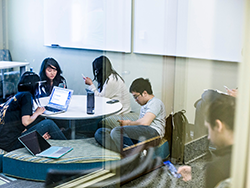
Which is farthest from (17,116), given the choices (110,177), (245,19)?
(245,19)

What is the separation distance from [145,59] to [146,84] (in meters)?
0.23

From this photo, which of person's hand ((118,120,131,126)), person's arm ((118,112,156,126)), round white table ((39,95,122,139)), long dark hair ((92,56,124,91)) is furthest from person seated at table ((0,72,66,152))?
person's arm ((118,112,156,126))

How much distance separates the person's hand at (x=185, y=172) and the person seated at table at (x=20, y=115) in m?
1.21

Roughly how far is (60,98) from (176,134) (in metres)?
1.03

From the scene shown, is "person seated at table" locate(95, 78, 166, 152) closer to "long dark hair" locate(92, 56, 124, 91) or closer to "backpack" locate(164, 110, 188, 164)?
"backpack" locate(164, 110, 188, 164)

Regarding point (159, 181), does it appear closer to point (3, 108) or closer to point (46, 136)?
point (46, 136)

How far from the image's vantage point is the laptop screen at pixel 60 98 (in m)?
2.34

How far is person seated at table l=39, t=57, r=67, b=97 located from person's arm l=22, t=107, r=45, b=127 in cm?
12

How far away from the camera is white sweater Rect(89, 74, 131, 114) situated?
2664 millimetres

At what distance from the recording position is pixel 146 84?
2650 millimetres

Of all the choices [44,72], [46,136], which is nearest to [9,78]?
[44,72]

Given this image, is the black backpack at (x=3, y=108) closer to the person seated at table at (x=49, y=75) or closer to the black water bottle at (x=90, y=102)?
the person seated at table at (x=49, y=75)

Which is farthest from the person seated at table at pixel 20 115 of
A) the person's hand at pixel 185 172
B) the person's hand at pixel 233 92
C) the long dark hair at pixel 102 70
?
the person's hand at pixel 233 92

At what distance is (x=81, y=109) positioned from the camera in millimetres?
2551
